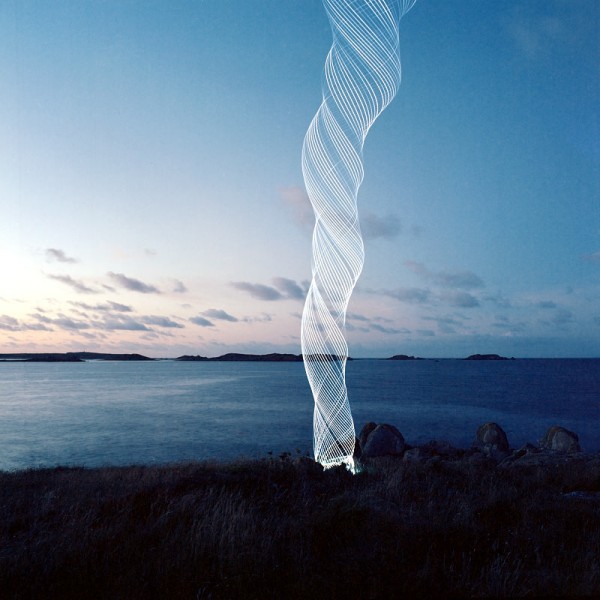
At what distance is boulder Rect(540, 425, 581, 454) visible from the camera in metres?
26.5

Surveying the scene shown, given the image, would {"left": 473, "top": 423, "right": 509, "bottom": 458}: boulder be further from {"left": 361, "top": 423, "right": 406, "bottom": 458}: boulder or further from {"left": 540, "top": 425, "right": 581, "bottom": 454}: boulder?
{"left": 361, "top": 423, "right": 406, "bottom": 458}: boulder

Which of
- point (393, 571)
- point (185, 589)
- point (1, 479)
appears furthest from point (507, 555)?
point (1, 479)

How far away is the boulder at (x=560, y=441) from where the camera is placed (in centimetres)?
2650

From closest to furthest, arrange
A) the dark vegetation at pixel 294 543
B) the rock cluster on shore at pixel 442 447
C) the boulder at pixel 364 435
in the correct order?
1. the dark vegetation at pixel 294 543
2. the rock cluster on shore at pixel 442 447
3. the boulder at pixel 364 435

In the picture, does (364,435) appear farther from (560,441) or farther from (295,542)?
(295,542)

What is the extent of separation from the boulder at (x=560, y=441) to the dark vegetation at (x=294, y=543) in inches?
753

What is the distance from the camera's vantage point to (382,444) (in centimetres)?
2661

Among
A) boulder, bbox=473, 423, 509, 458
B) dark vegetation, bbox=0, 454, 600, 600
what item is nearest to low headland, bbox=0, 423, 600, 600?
dark vegetation, bbox=0, 454, 600, 600

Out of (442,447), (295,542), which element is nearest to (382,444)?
(442,447)

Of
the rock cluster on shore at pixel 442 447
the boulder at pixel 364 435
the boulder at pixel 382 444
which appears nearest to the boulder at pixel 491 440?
the rock cluster on shore at pixel 442 447

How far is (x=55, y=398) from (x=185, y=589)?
79449 millimetres

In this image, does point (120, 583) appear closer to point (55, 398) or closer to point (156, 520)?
point (156, 520)

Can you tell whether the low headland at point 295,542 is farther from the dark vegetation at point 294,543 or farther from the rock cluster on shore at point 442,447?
the rock cluster on shore at point 442,447

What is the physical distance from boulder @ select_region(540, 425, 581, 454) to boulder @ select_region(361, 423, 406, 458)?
8150 mm
